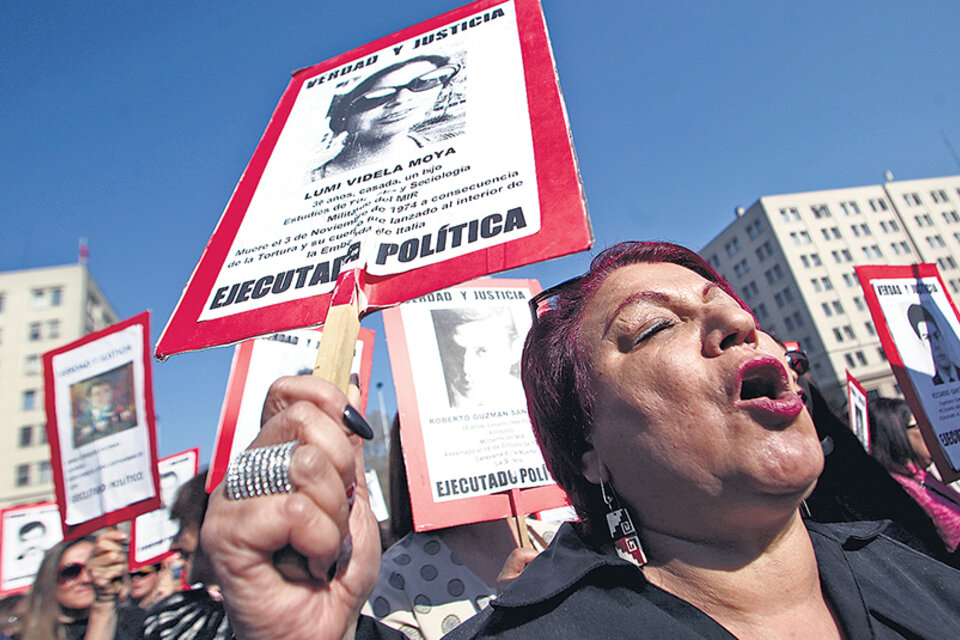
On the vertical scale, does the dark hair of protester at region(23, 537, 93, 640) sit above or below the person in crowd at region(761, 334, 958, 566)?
above

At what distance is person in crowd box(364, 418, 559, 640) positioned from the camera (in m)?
2.23

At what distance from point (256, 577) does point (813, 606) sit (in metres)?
1.35

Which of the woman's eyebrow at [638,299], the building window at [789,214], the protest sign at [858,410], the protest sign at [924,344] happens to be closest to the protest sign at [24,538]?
the woman's eyebrow at [638,299]

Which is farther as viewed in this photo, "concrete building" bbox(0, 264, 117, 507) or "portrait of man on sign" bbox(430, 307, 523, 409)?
"concrete building" bbox(0, 264, 117, 507)

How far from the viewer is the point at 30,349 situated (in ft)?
162

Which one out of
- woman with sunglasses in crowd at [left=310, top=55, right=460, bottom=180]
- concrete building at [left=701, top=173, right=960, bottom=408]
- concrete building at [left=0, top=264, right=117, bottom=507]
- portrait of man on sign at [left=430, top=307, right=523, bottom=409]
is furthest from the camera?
concrete building at [left=701, top=173, right=960, bottom=408]

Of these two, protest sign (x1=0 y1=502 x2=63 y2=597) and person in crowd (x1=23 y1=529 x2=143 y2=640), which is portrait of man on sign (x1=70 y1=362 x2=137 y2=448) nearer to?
person in crowd (x1=23 y1=529 x2=143 y2=640)

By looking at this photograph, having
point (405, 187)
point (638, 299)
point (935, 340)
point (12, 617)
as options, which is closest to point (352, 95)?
point (405, 187)

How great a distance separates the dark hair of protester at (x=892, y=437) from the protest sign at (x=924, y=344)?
1.08m

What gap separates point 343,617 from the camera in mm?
954

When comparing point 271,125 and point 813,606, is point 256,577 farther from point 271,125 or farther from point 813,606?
point 271,125

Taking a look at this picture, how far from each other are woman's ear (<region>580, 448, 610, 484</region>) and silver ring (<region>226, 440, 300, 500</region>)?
944 millimetres

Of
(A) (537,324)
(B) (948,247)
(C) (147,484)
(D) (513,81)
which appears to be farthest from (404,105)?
(B) (948,247)

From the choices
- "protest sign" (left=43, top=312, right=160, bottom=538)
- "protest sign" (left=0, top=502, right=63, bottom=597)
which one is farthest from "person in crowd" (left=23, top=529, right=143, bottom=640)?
"protest sign" (left=0, top=502, right=63, bottom=597)
